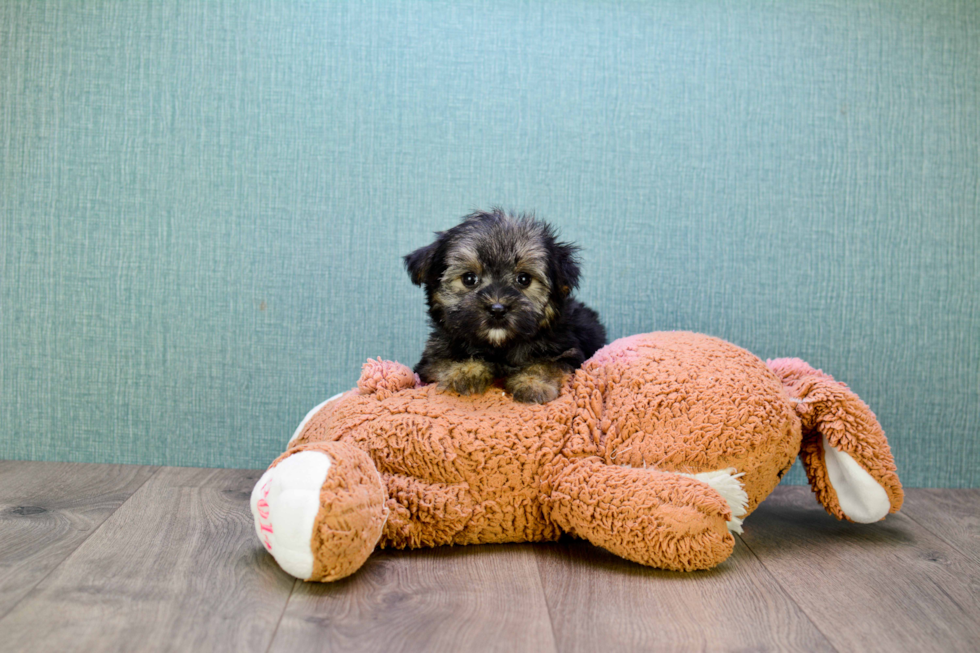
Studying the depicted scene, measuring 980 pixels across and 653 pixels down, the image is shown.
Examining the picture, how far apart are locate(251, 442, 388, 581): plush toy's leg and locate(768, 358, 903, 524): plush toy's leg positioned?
50.4 inches

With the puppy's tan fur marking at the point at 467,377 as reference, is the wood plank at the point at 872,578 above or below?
below

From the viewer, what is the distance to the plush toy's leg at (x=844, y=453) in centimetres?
206

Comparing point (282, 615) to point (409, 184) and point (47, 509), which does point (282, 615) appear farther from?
point (409, 184)

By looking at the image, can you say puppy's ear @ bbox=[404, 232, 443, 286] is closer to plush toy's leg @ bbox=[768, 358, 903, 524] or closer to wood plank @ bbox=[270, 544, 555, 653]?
wood plank @ bbox=[270, 544, 555, 653]

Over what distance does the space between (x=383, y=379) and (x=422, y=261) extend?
1.18 ft

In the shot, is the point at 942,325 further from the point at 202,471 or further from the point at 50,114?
the point at 50,114

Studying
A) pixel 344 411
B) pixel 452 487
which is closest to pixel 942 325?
pixel 452 487

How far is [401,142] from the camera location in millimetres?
2705

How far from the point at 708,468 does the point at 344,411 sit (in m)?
1.00

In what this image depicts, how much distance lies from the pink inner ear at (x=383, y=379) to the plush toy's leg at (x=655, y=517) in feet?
1.99

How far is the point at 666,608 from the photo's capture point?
5.35ft

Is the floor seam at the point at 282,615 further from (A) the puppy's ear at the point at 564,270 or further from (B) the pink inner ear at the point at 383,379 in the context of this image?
(A) the puppy's ear at the point at 564,270

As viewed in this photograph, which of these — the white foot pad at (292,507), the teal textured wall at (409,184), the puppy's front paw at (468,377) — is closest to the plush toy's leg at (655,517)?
the puppy's front paw at (468,377)

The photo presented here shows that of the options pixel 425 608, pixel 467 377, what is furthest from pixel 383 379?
pixel 425 608
